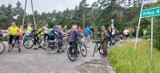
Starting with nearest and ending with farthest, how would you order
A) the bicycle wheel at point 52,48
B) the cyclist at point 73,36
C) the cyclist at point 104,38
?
the cyclist at point 73,36, the cyclist at point 104,38, the bicycle wheel at point 52,48

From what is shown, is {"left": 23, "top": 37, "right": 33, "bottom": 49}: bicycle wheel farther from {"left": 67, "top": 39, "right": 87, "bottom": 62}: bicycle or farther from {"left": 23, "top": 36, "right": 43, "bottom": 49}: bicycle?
{"left": 67, "top": 39, "right": 87, "bottom": 62}: bicycle

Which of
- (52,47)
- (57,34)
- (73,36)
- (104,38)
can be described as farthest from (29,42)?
(73,36)

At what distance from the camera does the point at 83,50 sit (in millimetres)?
14883

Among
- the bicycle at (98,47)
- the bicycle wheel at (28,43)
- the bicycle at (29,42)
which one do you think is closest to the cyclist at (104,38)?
the bicycle at (98,47)

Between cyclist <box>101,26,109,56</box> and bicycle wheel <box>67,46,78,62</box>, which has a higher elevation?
cyclist <box>101,26,109,56</box>

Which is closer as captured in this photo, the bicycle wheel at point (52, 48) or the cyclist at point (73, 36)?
the cyclist at point (73, 36)

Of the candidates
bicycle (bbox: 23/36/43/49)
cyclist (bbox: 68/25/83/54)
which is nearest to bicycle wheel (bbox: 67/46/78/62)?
cyclist (bbox: 68/25/83/54)

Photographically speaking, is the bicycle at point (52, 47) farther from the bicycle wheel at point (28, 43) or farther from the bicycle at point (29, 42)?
the bicycle wheel at point (28, 43)

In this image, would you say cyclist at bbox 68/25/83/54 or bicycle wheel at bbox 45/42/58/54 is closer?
cyclist at bbox 68/25/83/54

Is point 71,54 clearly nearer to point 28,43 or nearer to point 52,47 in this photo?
point 52,47

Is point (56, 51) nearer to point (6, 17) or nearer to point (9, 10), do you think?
point (6, 17)

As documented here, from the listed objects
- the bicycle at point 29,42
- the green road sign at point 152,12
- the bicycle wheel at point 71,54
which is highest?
the green road sign at point 152,12

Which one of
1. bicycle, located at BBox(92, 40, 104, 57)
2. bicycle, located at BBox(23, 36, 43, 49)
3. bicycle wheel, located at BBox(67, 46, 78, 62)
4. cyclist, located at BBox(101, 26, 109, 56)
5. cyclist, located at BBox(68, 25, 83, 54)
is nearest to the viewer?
bicycle wheel, located at BBox(67, 46, 78, 62)

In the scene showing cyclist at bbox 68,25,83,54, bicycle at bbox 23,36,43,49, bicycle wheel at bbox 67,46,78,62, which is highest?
cyclist at bbox 68,25,83,54
